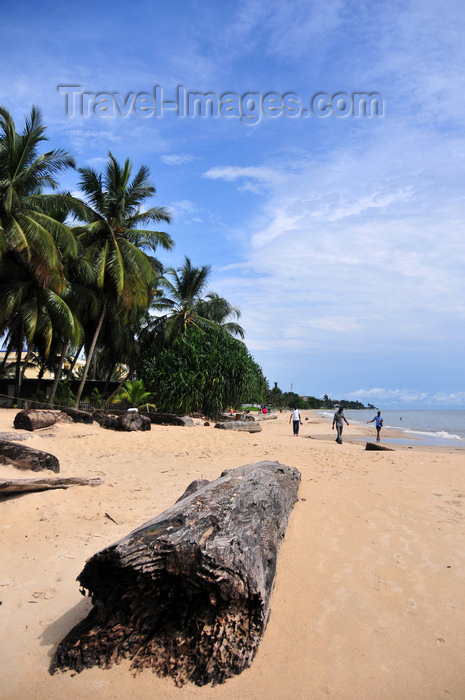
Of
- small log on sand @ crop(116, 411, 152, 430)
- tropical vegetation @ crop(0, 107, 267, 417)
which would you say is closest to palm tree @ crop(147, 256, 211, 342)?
tropical vegetation @ crop(0, 107, 267, 417)

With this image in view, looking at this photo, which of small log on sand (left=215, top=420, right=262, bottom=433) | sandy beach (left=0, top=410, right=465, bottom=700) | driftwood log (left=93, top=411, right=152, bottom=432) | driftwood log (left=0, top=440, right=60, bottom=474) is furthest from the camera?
small log on sand (left=215, top=420, right=262, bottom=433)

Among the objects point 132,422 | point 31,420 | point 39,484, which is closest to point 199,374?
point 132,422

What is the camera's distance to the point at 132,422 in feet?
44.2

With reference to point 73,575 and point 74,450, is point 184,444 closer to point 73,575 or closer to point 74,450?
point 74,450

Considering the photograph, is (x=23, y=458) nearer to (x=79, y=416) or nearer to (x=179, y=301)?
(x=79, y=416)

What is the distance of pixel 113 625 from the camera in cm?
268

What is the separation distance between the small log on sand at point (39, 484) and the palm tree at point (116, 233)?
15.1 meters

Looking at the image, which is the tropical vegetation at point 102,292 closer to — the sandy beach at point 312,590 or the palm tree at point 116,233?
the palm tree at point 116,233

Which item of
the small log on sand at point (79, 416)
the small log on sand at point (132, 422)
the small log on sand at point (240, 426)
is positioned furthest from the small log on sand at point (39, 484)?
the small log on sand at point (240, 426)

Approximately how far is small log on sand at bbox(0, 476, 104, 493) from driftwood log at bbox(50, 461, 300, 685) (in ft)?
9.34

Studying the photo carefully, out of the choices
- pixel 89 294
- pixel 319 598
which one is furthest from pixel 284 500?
pixel 89 294

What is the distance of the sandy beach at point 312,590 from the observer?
98.3 inches

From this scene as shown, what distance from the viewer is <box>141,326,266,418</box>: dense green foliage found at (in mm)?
23312

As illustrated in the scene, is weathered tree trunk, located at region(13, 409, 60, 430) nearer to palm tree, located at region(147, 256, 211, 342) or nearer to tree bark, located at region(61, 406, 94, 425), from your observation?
tree bark, located at region(61, 406, 94, 425)
